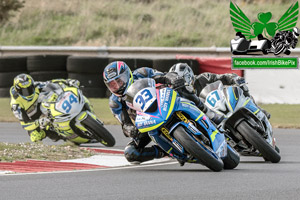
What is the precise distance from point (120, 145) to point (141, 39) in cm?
1615

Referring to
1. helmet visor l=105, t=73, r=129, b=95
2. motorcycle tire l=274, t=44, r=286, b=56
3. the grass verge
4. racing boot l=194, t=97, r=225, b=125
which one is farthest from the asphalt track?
motorcycle tire l=274, t=44, r=286, b=56

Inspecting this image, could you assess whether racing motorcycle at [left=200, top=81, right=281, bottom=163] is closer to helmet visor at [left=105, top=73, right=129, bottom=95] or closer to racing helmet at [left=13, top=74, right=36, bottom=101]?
helmet visor at [left=105, top=73, right=129, bottom=95]

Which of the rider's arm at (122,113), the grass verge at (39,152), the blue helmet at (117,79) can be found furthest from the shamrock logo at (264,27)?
the blue helmet at (117,79)

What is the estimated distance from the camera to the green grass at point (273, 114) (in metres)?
16.7

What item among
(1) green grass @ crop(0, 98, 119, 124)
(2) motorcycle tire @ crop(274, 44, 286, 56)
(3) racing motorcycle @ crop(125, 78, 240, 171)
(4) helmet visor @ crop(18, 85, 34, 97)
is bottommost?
(1) green grass @ crop(0, 98, 119, 124)

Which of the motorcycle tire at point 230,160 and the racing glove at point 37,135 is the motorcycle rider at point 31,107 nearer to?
the racing glove at point 37,135

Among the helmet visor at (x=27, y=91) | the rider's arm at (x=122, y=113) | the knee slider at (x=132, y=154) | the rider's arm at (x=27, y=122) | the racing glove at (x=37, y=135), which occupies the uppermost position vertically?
the rider's arm at (x=122, y=113)

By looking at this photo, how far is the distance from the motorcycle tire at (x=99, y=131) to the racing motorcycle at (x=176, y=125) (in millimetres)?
3663

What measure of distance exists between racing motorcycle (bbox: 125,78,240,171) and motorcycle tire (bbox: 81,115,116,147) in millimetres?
3663

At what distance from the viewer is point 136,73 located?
9539 millimetres

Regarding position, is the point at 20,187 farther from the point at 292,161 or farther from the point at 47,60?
the point at 47,60

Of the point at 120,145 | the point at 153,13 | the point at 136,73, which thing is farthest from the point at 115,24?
the point at 136,73

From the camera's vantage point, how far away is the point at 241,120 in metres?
9.27

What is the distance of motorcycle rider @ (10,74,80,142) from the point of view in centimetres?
1258
